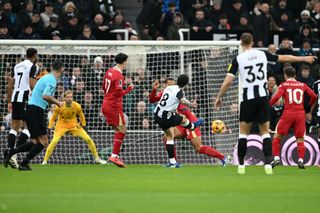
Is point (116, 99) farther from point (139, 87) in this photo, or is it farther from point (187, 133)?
point (139, 87)

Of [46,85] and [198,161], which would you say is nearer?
[46,85]

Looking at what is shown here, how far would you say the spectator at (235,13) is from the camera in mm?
27422

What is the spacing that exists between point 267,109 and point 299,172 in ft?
8.27

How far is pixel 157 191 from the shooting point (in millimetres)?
13180

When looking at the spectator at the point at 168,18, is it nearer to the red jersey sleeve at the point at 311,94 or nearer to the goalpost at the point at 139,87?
the goalpost at the point at 139,87

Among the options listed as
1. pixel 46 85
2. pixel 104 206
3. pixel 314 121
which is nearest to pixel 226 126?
pixel 314 121

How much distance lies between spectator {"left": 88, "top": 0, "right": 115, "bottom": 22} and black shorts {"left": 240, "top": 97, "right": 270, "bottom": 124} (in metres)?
11.1

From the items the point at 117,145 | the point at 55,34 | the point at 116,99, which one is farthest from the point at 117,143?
the point at 55,34

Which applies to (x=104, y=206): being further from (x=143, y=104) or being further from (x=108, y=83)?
(x=143, y=104)

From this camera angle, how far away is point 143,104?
910 inches

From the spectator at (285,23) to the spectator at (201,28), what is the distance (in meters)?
2.26

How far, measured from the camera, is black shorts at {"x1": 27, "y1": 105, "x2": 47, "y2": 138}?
17844mm

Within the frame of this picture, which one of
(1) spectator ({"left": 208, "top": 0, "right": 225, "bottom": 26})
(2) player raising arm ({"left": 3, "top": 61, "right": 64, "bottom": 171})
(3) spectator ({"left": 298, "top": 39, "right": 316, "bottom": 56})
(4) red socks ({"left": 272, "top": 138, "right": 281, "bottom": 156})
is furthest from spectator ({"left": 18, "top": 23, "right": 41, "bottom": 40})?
(4) red socks ({"left": 272, "top": 138, "right": 281, "bottom": 156})

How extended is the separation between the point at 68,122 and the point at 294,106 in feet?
16.0
